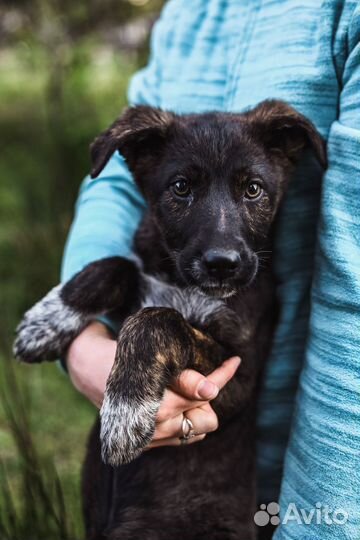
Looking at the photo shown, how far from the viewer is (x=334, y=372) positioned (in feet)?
6.95

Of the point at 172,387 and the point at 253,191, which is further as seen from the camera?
the point at 253,191

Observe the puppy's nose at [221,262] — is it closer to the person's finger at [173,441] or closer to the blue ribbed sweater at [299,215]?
the blue ribbed sweater at [299,215]

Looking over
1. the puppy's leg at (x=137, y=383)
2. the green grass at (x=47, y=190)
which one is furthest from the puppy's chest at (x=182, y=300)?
the green grass at (x=47, y=190)

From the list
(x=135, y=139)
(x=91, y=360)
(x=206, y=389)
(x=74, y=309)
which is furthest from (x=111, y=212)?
(x=206, y=389)

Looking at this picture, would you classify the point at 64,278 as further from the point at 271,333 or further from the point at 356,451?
the point at 356,451

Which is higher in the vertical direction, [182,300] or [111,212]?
[111,212]

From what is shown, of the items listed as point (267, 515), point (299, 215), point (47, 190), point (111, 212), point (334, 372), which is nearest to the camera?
point (334, 372)

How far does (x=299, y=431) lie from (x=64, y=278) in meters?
1.14

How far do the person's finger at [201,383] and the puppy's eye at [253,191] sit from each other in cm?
61

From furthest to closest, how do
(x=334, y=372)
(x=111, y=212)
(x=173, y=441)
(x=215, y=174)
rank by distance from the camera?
(x=111, y=212)
(x=215, y=174)
(x=173, y=441)
(x=334, y=372)

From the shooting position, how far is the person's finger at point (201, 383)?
2.19 metres

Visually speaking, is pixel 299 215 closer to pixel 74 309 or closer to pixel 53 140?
pixel 74 309

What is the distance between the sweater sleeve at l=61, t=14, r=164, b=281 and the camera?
9.12ft

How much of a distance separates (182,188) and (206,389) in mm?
760
